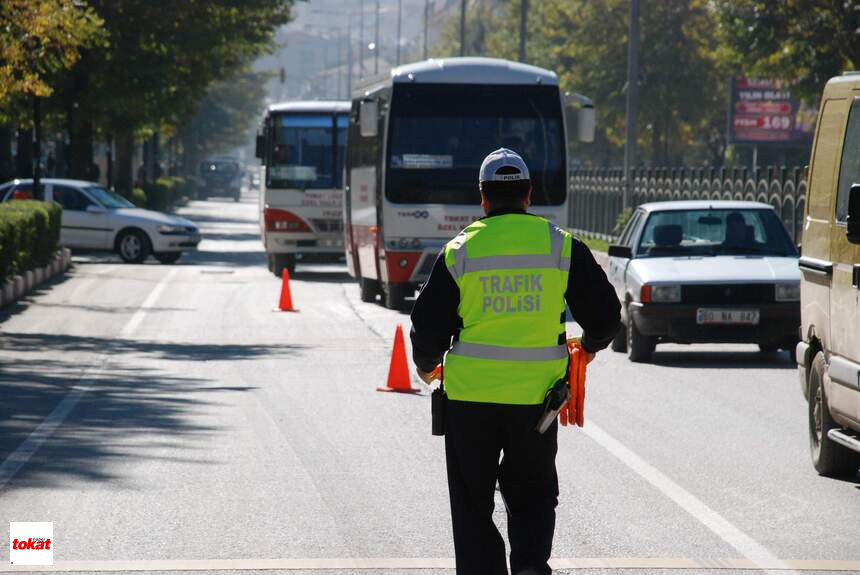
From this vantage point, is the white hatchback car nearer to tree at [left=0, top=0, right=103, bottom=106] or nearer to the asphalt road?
tree at [left=0, top=0, right=103, bottom=106]

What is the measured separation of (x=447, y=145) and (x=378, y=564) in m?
16.4

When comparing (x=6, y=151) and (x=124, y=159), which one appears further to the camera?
(x=124, y=159)

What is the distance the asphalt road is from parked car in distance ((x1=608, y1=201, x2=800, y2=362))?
392 mm

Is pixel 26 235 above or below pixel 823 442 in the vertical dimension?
below

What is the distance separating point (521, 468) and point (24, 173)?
41.0 meters

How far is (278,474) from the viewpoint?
1001cm

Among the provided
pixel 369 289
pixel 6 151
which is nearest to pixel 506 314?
pixel 369 289

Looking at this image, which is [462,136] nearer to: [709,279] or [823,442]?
[709,279]

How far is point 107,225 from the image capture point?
1395 inches

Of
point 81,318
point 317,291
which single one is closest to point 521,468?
point 81,318

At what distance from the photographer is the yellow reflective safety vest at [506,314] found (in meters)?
6.06

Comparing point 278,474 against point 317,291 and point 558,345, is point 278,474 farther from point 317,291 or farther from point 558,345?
point 317,291

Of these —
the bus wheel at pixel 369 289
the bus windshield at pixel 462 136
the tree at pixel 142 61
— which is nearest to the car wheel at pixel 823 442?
the bus windshield at pixel 462 136

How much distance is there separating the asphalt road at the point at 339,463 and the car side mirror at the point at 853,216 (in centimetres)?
138
